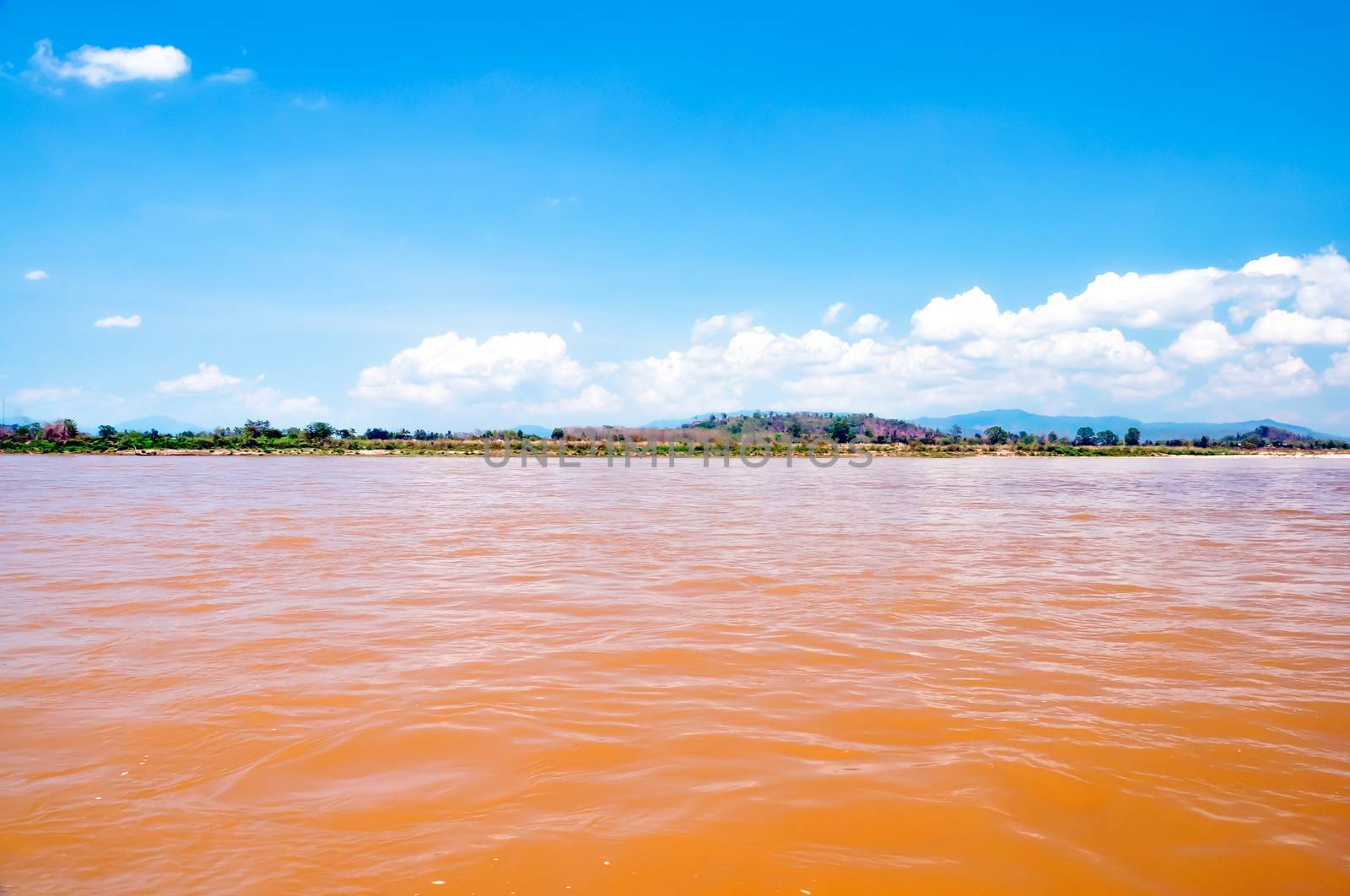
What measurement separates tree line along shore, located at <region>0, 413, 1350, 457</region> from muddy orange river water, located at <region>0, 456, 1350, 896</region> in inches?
2449

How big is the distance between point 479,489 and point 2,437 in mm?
63607

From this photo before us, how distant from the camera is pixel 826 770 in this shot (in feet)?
12.0

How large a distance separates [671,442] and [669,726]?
7664cm

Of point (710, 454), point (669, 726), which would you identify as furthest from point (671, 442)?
point (669, 726)

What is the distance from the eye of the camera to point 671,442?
80812 millimetres

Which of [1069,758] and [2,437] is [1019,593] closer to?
[1069,758]

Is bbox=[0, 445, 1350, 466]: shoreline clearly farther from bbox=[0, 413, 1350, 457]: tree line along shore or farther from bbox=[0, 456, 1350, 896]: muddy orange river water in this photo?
bbox=[0, 456, 1350, 896]: muddy orange river water

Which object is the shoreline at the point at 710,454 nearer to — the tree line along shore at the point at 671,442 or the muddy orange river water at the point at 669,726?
the tree line along shore at the point at 671,442

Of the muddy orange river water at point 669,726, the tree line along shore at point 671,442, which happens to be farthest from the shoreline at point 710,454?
the muddy orange river water at point 669,726

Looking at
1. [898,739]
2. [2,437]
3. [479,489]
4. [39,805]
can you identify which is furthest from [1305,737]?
[2,437]

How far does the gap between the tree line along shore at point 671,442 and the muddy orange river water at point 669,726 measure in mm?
62199

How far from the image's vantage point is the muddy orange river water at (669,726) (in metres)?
2.90

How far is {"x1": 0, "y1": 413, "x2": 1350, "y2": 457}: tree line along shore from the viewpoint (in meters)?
65.1

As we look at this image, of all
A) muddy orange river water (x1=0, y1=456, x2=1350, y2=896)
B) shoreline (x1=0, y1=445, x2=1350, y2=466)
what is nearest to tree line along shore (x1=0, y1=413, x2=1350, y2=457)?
shoreline (x1=0, y1=445, x2=1350, y2=466)
